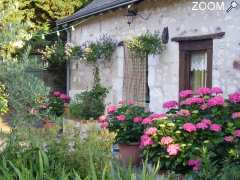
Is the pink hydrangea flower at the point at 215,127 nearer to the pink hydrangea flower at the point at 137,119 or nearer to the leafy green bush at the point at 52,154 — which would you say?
the pink hydrangea flower at the point at 137,119

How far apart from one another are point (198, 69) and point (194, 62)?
16cm

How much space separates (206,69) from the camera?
8172 mm

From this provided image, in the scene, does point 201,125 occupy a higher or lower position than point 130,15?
lower

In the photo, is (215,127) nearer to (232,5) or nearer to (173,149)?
(173,149)

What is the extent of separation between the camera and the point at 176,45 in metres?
8.64

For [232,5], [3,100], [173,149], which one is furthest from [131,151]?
[3,100]

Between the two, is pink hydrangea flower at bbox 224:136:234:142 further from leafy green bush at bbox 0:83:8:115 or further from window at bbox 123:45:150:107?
window at bbox 123:45:150:107

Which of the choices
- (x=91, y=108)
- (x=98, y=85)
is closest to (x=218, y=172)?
(x=91, y=108)

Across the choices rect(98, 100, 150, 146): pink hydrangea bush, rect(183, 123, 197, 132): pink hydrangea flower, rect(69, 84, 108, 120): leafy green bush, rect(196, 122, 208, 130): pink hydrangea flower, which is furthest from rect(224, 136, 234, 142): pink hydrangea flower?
rect(69, 84, 108, 120): leafy green bush

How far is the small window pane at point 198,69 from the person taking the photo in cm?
828

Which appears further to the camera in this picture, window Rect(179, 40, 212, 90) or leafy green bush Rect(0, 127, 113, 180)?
window Rect(179, 40, 212, 90)

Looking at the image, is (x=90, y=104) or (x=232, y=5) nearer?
(x=232, y=5)

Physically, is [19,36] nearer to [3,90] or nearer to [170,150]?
[3,90]

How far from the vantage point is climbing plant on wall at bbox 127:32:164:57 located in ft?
29.2
